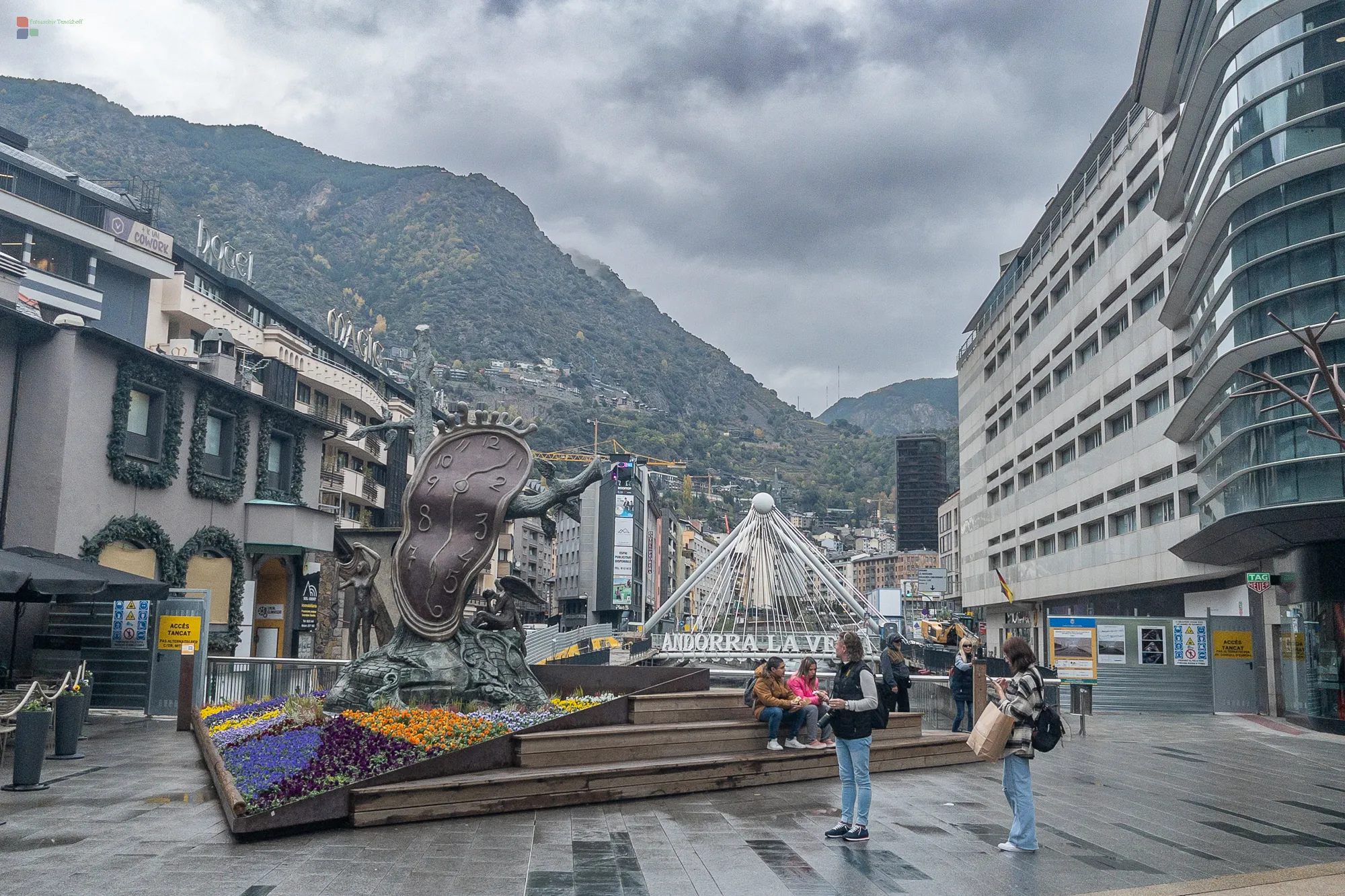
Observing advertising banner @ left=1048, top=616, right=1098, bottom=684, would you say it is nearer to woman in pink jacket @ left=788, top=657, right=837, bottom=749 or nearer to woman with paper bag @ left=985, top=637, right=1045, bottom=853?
woman in pink jacket @ left=788, top=657, right=837, bottom=749

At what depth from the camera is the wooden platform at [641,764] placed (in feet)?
32.8

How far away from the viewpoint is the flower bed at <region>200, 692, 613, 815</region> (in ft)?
31.2

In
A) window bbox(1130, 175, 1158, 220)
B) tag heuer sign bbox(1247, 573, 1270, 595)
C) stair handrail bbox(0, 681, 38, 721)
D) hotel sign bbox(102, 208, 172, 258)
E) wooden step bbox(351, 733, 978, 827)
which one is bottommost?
wooden step bbox(351, 733, 978, 827)

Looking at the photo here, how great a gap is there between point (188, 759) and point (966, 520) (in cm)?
6828

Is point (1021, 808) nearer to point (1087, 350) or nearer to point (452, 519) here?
point (452, 519)

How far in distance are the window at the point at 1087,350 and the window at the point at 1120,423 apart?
139 inches

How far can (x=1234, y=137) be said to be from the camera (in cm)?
2747

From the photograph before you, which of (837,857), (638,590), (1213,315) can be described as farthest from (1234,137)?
(638,590)

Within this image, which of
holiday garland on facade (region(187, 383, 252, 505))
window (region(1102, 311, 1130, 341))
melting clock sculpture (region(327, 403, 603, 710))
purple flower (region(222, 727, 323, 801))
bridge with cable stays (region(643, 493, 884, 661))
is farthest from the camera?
bridge with cable stays (region(643, 493, 884, 661))

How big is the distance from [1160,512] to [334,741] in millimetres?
35998

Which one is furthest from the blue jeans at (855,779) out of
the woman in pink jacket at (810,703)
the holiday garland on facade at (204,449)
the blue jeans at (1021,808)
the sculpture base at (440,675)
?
the holiday garland on facade at (204,449)

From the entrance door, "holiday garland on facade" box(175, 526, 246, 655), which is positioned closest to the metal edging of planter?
"holiday garland on facade" box(175, 526, 246, 655)

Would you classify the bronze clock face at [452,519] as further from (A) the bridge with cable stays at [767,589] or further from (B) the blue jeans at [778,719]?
(A) the bridge with cable stays at [767,589]

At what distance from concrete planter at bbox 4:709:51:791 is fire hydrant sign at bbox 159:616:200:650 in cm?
892
